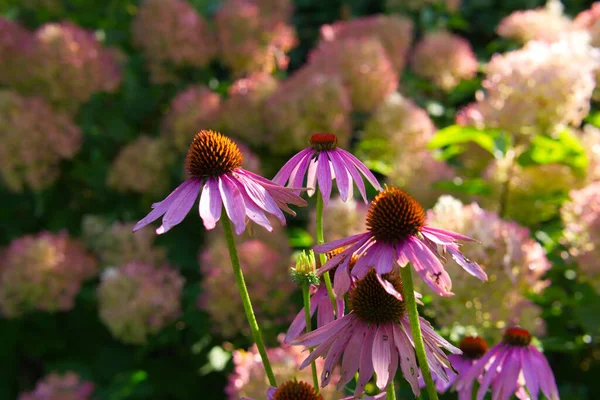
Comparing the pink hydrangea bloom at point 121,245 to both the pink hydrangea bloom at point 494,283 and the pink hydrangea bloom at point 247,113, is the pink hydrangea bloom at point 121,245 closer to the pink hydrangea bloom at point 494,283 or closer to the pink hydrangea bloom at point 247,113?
the pink hydrangea bloom at point 247,113

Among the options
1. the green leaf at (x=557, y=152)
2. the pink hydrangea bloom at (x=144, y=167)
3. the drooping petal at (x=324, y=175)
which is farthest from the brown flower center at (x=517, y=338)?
the pink hydrangea bloom at (x=144, y=167)

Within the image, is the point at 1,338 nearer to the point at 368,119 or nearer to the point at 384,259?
the point at 368,119

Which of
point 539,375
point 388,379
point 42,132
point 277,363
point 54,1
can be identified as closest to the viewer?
point 388,379

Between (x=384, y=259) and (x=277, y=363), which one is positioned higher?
(x=384, y=259)

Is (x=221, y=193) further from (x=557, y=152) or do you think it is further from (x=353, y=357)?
(x=557, y=152)

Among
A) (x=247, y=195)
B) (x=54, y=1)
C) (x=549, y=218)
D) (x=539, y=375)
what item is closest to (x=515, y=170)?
(x=549, y=218)

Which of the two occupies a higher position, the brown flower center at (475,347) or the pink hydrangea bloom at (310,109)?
the pink hydrangea bloom at (310,109)
